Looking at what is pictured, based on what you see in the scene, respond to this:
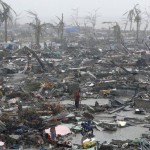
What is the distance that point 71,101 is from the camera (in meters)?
20.4

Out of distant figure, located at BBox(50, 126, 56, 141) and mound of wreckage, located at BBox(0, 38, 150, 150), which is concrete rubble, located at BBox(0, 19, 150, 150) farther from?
distant figure, located at BBox(50, 126, 56, 141)

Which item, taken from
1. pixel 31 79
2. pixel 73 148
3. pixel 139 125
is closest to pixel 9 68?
pixel 31 79

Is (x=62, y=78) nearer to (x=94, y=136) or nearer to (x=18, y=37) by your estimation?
(x=94, y=136)

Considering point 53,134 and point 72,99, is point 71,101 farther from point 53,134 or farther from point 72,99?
point 53,134

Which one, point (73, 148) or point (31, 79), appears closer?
point (73, 148)

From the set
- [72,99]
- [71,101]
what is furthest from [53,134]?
[72,99]

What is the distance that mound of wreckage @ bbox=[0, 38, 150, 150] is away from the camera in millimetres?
14289

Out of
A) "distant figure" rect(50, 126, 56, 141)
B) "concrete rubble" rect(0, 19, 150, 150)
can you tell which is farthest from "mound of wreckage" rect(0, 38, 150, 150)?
"distant figure" rect(50, 126, 56, 141)

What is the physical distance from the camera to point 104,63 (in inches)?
1188

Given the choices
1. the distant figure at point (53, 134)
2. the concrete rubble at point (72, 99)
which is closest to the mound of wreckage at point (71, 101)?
the concrete rubble at point (72, 99)

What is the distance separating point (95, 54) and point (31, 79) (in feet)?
39.7

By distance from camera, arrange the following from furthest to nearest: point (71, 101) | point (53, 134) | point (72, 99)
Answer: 1. point (72, 99)
2. point (71, 101)
3. point (53, 134)

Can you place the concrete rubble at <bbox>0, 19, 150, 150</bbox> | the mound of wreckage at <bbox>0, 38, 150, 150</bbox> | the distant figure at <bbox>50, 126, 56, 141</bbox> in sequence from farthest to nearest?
the concrete rubble at <bbox>0, 19, 150, 150</bbox> → the mound of wreckage at <bbox>0, 38, 150, 150</bbox> → the distant figure at <bbox>50, 126, 56, 141</bbox>

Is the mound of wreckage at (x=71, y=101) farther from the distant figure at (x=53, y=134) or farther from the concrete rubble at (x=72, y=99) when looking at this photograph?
the distant figure at (x=53, y=134)
